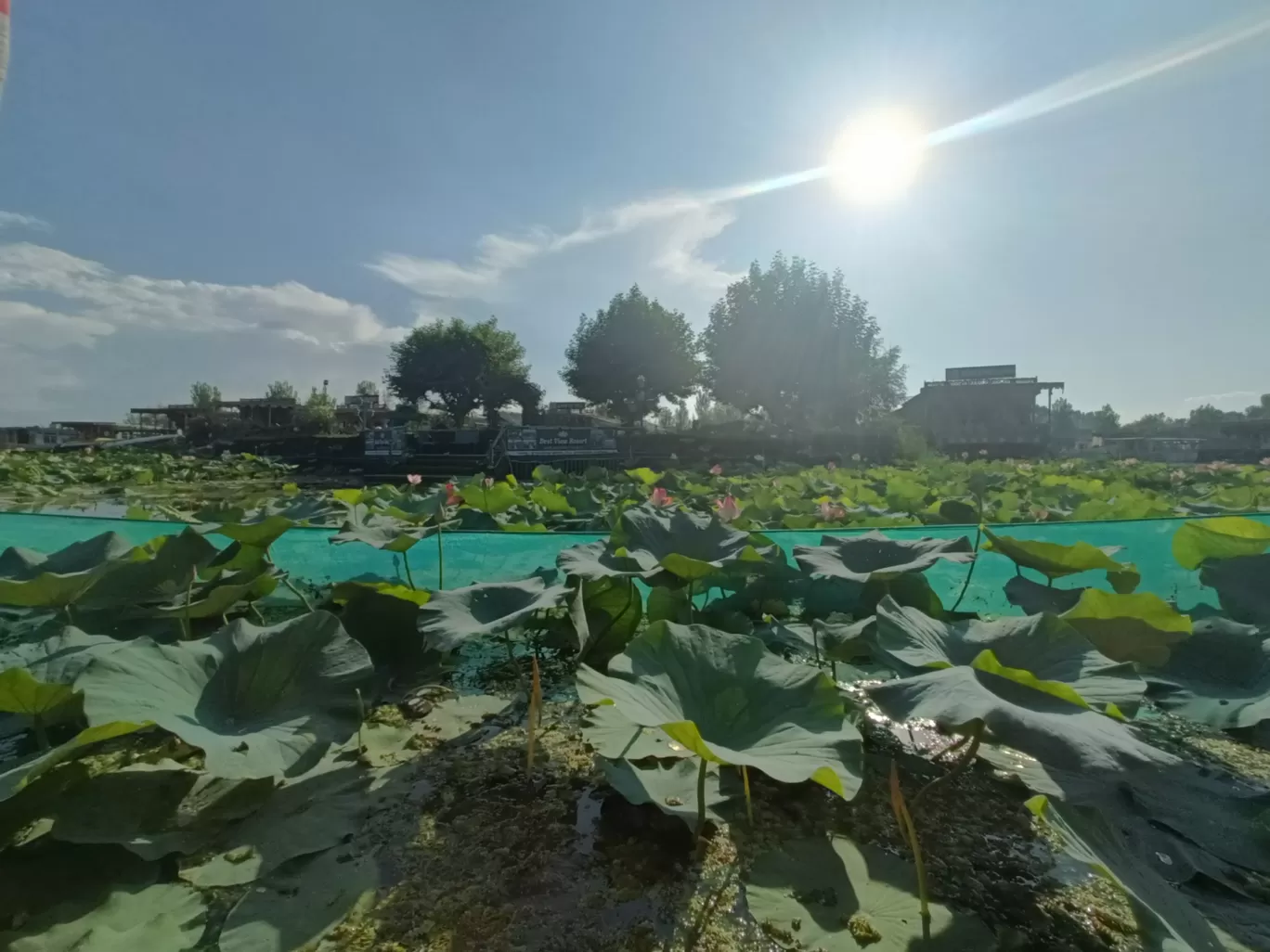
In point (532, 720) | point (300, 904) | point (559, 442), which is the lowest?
point (300, 904)

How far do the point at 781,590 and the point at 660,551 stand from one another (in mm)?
290

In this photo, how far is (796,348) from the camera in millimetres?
20984

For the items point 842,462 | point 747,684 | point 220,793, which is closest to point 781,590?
point 747,684

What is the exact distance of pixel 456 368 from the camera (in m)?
26.0

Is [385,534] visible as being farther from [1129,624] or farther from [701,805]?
[1129,624]

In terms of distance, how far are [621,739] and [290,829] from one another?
1.32 feet

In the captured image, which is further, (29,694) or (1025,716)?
(29,694)

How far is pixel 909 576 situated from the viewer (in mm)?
1251

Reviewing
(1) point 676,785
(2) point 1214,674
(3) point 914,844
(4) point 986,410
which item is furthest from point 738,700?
(4) point 986,410

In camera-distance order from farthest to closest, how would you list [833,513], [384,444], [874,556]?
[384,444]
[833,513]
[874,556]

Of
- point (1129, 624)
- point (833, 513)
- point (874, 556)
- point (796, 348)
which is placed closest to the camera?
point (1129, 624)

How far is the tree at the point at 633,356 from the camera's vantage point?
23.7 metres

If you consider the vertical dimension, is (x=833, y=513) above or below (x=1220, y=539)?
below

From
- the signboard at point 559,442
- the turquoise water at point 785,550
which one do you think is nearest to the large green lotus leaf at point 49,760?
the turquoise water at point 785,550
